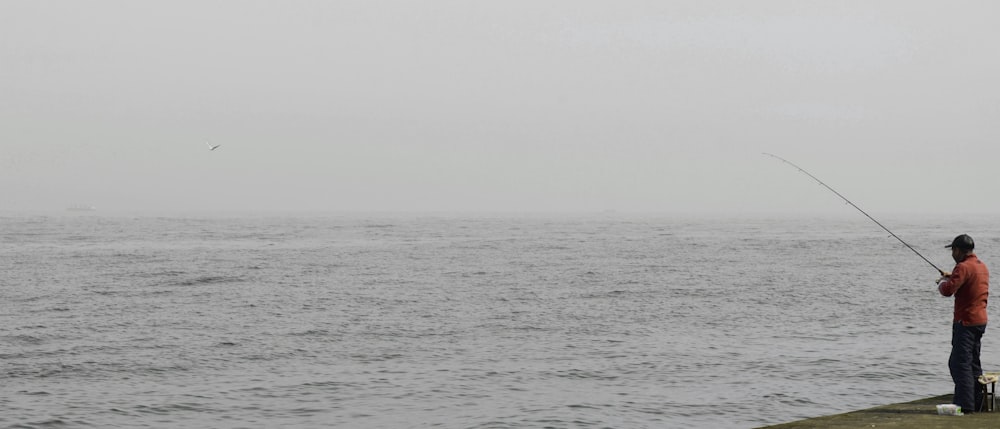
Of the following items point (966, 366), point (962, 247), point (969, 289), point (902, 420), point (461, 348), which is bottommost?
point (461, 348)

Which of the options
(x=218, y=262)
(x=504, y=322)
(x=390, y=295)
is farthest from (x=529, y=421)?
(x=218, y=262)

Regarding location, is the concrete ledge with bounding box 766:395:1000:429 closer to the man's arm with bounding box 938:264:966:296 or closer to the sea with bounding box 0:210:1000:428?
the man's arm with bounding box 938:264:966:296

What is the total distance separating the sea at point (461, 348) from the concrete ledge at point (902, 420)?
239 centimetres

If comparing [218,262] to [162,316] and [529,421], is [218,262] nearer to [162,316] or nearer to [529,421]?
[162,316]

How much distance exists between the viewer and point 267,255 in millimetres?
48031

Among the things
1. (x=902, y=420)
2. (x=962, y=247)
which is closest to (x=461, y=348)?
(x=902, y=420)

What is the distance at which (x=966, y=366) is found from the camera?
8477mm

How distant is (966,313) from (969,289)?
0.23 m

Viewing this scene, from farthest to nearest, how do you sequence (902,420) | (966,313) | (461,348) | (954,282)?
(461,348) → (966,313) → (954,282) → (902,420)

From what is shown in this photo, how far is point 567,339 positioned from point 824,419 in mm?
9492

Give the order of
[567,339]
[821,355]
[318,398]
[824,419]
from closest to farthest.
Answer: [824,419], [318,398], [821,355], [567,339]

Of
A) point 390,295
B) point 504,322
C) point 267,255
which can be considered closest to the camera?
point 504,322

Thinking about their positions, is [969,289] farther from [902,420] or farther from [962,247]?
[902,420]

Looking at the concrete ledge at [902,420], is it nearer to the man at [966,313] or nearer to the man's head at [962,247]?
the man at [966,313]
